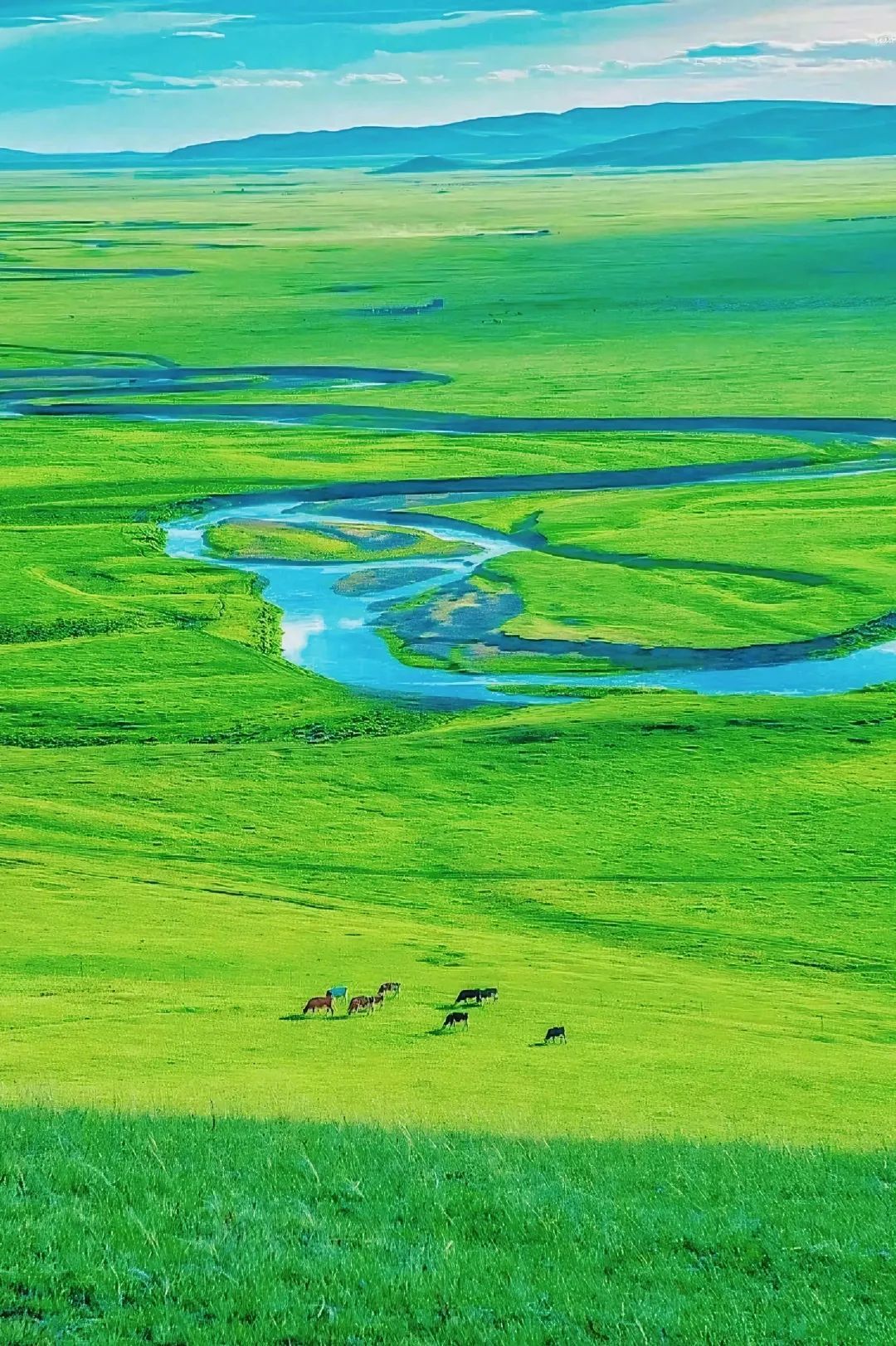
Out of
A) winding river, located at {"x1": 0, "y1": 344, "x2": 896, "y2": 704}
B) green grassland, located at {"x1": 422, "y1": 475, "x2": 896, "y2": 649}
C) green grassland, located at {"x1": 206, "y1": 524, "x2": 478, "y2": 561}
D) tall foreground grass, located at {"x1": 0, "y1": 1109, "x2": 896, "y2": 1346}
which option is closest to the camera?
tall foreground grass, located at {"x1": 0, "y1": 1109, "x2": 896, "y2": 1346}

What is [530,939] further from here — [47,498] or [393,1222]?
[47,498]

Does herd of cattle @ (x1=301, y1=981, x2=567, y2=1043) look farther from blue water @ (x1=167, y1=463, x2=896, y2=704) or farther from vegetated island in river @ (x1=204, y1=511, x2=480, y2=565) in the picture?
vegetated island in river @ (x1=204, y1=511, x2=480, y2=565)

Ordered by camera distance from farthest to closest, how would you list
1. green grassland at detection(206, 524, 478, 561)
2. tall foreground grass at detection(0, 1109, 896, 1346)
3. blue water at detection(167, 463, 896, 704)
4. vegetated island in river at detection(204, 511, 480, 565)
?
green grassland at detection(206, 524, 478, 561), vegetated island in river at detection(204, 511, 480, 565), blue water at detection(167, 463, 896, 704), tall foreground grass at detection(0, 1109, 896, 1346)

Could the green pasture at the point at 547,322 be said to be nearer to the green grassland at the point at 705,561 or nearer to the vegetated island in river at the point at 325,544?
the green grassland at the point at 705,561

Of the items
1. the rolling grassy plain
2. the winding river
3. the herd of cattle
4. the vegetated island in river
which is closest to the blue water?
the winding river

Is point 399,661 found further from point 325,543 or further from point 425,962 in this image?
point 425,962

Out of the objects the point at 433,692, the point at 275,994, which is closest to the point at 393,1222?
the point at 275,994

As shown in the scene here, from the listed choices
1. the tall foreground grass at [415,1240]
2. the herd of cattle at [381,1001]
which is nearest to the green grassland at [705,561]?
the herd of cattle at [381,1001]
